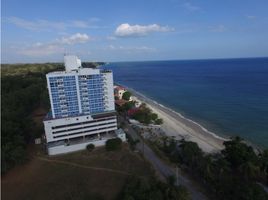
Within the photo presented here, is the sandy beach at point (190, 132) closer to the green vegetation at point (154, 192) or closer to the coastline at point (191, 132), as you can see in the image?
the coastline at point (191, 132)

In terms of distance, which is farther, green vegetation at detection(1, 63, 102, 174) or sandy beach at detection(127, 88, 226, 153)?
sandy beach at detection(127, 88, 226, 153)

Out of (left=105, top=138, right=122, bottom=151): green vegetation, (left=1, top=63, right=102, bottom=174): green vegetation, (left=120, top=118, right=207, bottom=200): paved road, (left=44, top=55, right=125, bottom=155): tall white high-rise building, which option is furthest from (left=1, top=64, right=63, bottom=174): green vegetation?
(left=120, top=118, right=207, bottom=200): paved road

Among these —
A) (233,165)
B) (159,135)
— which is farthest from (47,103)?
(233,165)

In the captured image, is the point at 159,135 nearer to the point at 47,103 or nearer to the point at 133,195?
the point at 133,195

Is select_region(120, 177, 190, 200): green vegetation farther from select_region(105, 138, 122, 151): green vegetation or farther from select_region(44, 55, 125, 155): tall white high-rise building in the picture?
select_region(44, 55, 125, 155): tall white high-rise building

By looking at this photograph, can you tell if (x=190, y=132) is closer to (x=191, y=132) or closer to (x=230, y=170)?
(x=191, y=132)

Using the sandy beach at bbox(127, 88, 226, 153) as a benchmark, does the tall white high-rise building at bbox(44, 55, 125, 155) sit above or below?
above
